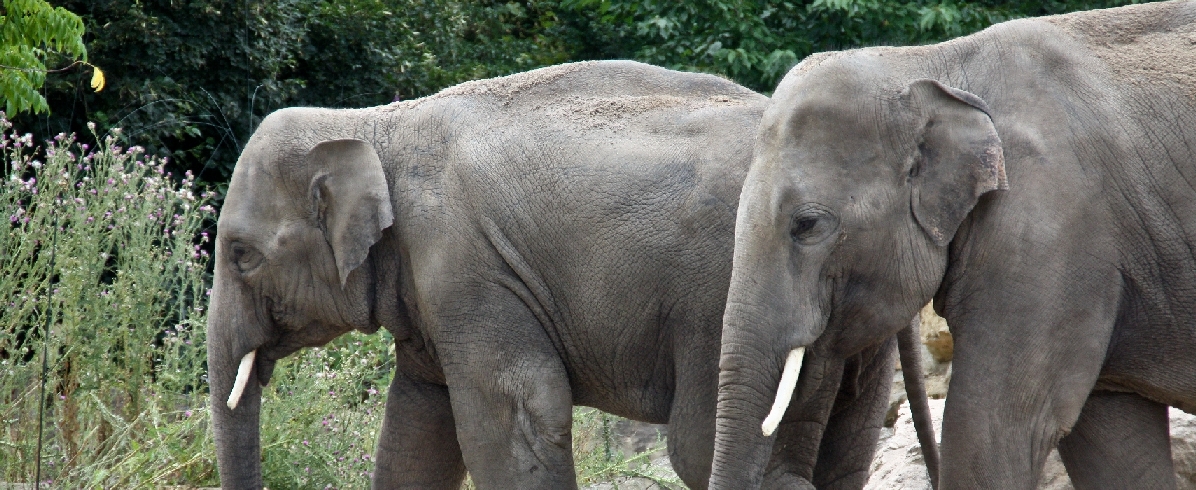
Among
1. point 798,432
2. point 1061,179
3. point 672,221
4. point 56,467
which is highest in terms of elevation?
point 1061,179

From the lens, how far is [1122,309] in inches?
164

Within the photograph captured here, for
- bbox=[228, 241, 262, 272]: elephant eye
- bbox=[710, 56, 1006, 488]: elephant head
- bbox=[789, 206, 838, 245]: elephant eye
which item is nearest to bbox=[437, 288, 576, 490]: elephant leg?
bbox=[228, 241, 262, 272]: elephant eye

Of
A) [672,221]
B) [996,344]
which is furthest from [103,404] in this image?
[996,344]

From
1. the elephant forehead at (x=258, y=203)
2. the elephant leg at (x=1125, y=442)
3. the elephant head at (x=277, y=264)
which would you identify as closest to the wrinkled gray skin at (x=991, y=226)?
the elephant leg at (x=1125, y=442)

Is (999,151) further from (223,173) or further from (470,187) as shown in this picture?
(223,173)

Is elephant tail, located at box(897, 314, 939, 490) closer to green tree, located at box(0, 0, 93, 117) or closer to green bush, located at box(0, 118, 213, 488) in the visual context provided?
green bush, located at box(0, 118, 213, 488)

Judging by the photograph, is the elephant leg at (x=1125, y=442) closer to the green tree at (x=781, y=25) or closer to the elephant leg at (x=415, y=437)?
the elephant leg at (x=415, y=437)

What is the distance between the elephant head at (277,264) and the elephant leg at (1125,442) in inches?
98.9

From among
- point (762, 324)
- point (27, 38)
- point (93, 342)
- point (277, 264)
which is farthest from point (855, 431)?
point (27, 38)

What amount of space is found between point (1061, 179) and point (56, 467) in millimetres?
4644

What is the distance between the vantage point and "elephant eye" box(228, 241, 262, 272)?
18.2ft

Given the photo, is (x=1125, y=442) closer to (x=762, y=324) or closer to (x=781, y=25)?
(x=762, y=324)

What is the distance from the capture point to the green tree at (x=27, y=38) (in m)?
7.71

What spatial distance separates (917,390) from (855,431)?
0.28 metres
